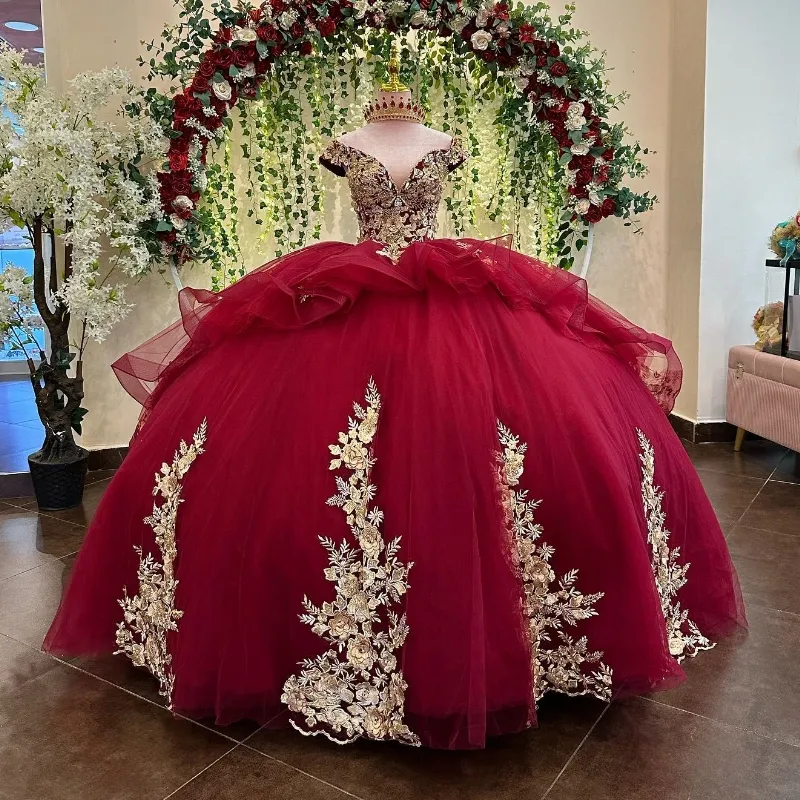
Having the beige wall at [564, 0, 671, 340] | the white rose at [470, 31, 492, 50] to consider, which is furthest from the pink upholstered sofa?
the white rose at [470, 31, 492, 50]

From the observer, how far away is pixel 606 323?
1.97 m

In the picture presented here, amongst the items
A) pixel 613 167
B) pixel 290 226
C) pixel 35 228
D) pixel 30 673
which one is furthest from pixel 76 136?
pixel 613 167

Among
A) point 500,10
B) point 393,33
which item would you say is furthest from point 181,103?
point 500,10

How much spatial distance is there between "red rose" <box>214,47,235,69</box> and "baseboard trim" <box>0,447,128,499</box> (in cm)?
173

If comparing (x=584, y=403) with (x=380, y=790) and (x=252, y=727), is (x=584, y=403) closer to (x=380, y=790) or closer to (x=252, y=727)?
(x=380, y=790)

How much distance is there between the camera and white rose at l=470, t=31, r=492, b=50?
139 inches

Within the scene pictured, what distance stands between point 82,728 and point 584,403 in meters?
1.29

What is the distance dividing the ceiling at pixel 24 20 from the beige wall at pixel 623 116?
22 cm

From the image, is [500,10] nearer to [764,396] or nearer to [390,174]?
[390,174]

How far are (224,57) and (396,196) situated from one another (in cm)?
142

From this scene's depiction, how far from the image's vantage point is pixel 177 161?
10.9ft

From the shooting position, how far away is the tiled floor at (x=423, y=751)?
1.47 m
